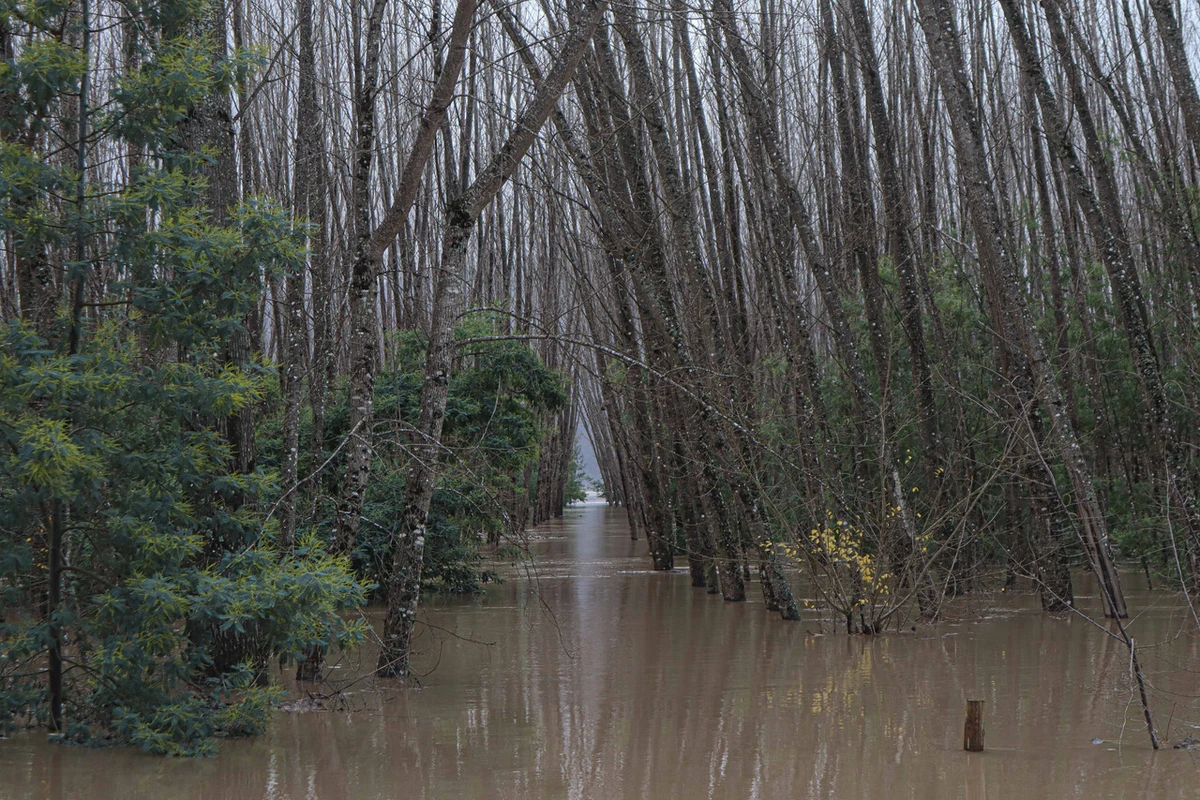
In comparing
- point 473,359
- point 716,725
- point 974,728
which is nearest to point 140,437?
point 716,725

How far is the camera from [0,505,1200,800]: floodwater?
17.2 ft

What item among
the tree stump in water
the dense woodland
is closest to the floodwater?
the tree stump in water

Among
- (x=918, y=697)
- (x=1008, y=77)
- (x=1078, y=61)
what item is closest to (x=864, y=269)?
(x=918, y=697)

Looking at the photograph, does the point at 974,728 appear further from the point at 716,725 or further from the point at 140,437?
the point at 140,437

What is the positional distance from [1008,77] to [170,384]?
55.9ft

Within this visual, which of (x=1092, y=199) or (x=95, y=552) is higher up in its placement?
(x=1092, y=199)

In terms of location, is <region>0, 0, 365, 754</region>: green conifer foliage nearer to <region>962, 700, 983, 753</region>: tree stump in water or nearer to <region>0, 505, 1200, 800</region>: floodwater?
<region>0, 505, 1200, 800</region>: floodwater

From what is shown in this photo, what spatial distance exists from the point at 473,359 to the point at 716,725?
973 cm

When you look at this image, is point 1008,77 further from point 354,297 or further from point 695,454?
point 354,297

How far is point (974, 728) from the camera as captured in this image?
5758 mm

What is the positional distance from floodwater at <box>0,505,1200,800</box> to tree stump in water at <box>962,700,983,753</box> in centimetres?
8

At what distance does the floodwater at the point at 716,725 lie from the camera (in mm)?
5242

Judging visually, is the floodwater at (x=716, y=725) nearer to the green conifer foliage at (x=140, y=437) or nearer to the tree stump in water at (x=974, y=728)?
the tree stump in water at (x=974, y=728)

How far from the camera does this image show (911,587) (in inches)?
392
